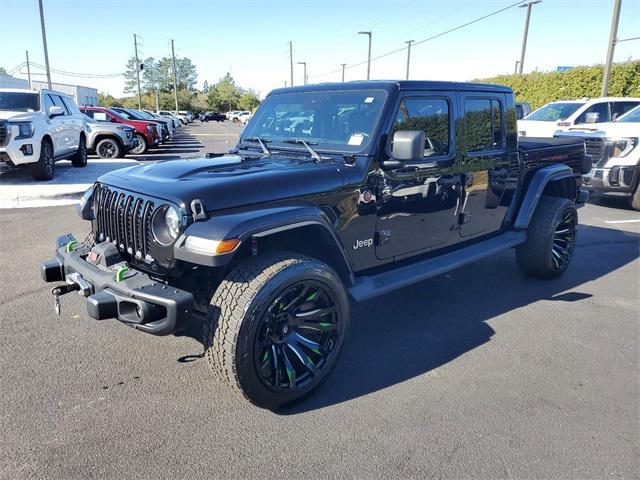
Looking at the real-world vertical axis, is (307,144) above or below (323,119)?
below

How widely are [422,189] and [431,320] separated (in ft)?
3.84

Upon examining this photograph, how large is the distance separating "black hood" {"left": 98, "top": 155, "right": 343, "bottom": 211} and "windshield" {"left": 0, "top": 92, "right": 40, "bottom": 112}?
341 inches

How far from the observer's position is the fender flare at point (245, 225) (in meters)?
2.60

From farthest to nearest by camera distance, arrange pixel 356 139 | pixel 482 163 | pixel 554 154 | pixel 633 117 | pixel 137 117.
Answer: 1. pixel 137 117
2. pixel 633 117
3. pixel 554 154
4. pixel 482 163
5. pixel 356 139

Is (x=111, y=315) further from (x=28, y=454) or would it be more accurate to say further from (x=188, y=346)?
(x=188, y=346)

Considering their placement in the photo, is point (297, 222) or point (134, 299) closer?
point (134, 299)

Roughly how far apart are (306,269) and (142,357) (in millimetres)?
1503

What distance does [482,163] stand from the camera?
4.34 meters

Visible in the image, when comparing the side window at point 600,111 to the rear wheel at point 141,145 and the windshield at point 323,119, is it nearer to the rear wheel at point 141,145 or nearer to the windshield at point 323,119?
the windshield at point 323,119

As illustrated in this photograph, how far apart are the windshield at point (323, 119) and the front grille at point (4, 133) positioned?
283 inches

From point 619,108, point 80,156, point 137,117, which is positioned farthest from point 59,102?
point 619,108

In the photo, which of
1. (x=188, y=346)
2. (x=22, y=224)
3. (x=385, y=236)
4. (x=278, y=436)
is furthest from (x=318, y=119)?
(x=22, y=224)

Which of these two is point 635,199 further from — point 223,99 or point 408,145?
point 223,99

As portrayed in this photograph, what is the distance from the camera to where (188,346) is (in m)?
3.67
